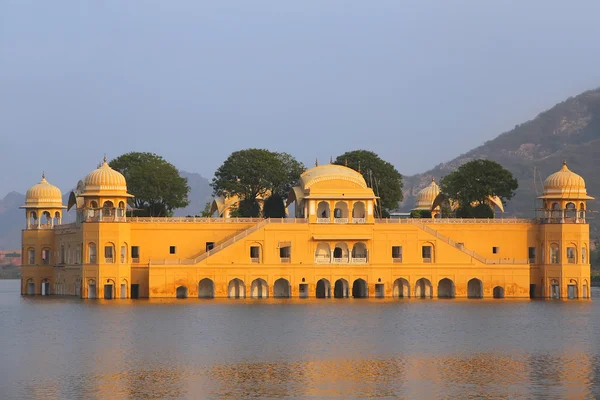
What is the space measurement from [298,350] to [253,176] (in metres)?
39.3

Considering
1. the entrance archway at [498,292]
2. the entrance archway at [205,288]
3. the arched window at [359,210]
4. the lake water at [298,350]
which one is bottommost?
the lake water at [298,350]

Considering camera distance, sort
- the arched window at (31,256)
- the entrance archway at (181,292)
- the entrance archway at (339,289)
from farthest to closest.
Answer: the arched window at (31,256), the entrance archway at (339,289), the entrance archway at (181,292)

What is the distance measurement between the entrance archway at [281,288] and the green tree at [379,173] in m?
11.8

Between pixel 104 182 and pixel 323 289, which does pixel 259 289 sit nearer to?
pixel 323 289

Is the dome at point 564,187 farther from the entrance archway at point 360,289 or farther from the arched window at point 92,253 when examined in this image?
the arched window at point 92,253

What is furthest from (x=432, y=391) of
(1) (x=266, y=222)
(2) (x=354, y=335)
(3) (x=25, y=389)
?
(1) (x=266, y=222)

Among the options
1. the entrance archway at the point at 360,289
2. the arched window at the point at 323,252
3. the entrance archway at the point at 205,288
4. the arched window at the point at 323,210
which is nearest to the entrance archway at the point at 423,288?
the entrance archway at the point at 360,289

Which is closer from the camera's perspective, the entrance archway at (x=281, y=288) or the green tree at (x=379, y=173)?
the entrance archway at (x=281, y=288)

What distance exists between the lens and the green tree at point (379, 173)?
8244cm

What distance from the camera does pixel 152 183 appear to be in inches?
3162

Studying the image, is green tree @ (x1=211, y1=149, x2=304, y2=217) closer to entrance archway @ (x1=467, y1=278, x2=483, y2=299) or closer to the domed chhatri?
the domed chhatri

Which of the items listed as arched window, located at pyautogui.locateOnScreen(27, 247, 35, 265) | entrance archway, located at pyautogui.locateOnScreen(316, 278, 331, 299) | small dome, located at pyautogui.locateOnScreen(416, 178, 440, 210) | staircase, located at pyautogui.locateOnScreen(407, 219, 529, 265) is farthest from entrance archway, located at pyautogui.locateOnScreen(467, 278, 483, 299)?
arched window, located at pyautogui.locateOnScreen(27, 247, 35, 265)

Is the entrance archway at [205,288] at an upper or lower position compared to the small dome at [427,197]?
lower

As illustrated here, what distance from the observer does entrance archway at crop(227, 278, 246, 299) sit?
70.9m
